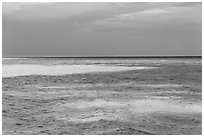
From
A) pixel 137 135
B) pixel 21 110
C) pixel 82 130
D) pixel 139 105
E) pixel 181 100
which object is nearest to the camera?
pixel 137 135

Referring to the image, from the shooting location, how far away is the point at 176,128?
33.3 feet

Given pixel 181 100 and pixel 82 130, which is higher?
pixel 82 130

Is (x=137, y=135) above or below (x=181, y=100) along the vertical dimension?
above

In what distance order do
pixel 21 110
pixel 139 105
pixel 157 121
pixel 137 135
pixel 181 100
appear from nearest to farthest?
pixel 137 135, pixel 157 121, pixel 21 110, pixel 139 105, pixel 181 100

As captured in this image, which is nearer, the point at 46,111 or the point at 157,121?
the point at 157,121

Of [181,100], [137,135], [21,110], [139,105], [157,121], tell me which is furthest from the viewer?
[181,100]

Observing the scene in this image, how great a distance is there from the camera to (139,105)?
14.0m

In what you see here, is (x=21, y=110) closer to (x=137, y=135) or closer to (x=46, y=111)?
(x=46, y=111)

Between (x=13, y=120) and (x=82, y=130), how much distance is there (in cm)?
269

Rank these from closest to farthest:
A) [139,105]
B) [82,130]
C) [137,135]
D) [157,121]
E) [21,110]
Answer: [137,135] → [82,130] → [157,121] → [21,110] → [139,105]

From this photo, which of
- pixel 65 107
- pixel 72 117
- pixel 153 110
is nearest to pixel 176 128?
pixel 153 110

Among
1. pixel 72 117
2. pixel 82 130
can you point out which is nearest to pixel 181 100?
pixel 72 117

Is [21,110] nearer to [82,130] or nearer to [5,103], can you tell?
[5,103]

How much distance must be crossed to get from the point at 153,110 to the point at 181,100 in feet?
10.2
